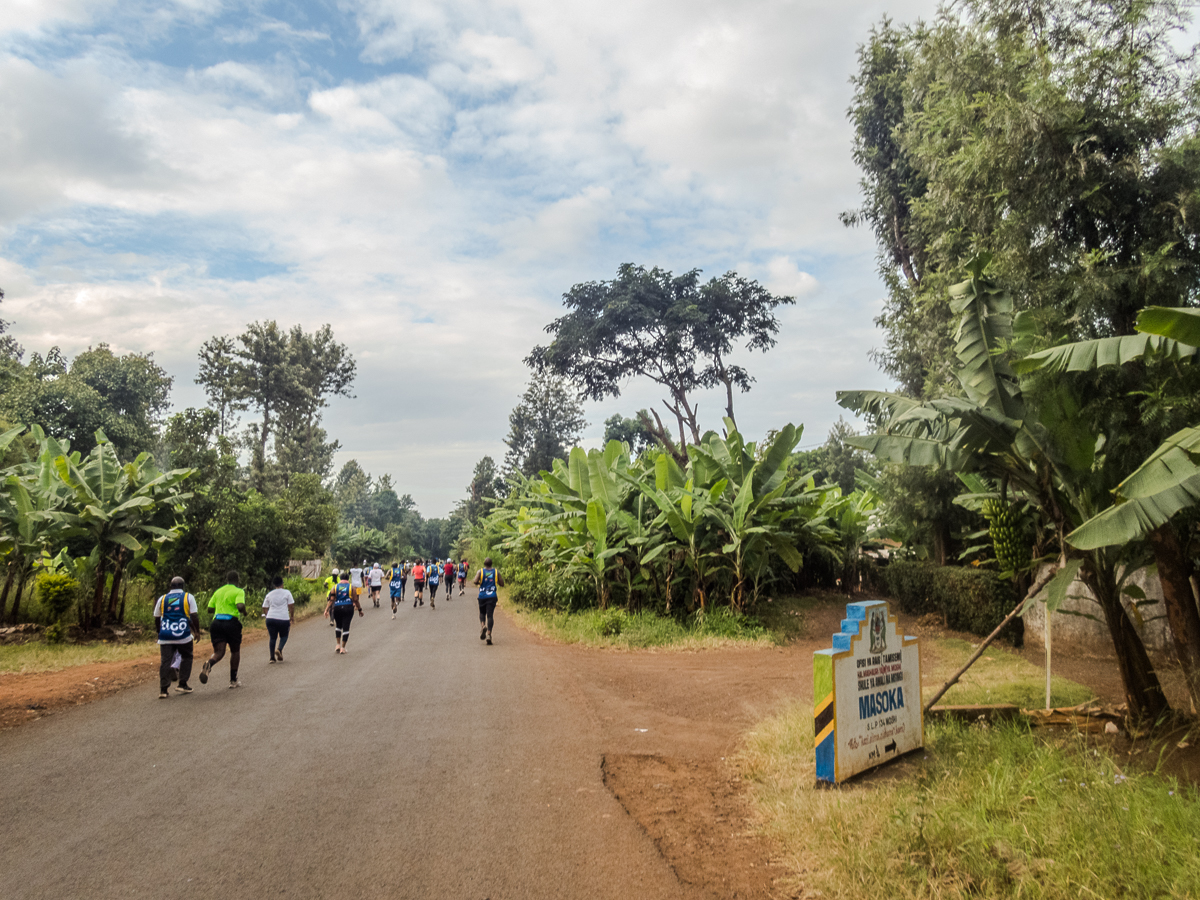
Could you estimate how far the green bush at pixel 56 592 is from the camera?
13.8m

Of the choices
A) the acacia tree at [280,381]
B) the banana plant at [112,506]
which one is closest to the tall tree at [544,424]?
the acacia tree at [280,381]

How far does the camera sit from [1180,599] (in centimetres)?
658

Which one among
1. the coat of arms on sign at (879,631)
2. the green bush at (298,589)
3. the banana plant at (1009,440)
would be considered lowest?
the green bush at (298,589)

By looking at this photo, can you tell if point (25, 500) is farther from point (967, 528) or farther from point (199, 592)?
point (967, 528)

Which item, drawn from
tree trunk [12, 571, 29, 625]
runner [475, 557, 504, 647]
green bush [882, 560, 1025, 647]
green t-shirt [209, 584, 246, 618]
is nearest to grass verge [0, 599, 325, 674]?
tree trunk [12, 571, 29, 625]

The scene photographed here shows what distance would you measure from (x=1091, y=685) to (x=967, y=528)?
6524mm

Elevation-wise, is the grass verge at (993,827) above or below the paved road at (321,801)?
above

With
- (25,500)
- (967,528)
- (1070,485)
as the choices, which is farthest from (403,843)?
(967,528)

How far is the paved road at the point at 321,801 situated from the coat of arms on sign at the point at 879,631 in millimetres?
2456

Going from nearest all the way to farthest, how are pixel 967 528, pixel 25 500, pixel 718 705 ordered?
pixel 718 705, pixel 25 500, pixel 967 528

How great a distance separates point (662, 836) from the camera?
4805mm

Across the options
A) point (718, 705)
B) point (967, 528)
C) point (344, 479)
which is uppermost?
point (344, 479)

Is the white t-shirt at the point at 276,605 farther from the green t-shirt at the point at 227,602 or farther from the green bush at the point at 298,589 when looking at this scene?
the green bush at the point at 298,589

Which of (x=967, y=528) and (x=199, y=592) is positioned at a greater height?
(x=967, y=528)
